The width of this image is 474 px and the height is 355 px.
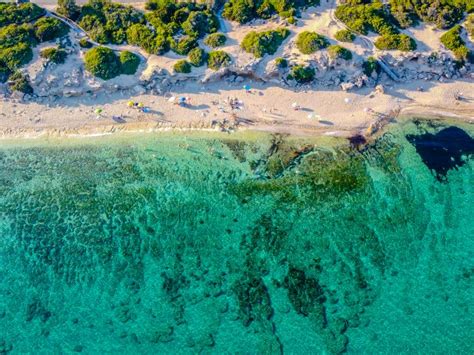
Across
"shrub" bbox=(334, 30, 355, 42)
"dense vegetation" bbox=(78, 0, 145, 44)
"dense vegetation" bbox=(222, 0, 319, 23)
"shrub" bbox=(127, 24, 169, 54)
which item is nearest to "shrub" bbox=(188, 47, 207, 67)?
"shrub" bbox=(127, 24, 169, 54)

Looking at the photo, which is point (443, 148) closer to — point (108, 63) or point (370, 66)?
point (370, 66)

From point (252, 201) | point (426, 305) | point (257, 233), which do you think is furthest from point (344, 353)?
point (252, 201)

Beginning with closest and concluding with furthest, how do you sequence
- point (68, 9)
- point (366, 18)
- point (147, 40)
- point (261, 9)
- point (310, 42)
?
1. point (310, 42)
2. point (147, 40)
3. point (68, 9)
4. point (366, 18)
5. point (261, 9)

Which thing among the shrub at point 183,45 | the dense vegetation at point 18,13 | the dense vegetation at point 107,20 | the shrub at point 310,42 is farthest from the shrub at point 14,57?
the shrub at point 310,42

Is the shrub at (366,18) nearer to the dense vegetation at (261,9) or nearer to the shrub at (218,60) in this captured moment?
the dense vegetation at (261,9)

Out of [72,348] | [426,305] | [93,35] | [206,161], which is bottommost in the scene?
[72,348]

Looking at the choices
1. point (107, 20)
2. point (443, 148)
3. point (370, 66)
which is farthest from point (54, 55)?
point (443, 148)

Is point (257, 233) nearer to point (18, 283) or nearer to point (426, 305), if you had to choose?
point (426, 305)
